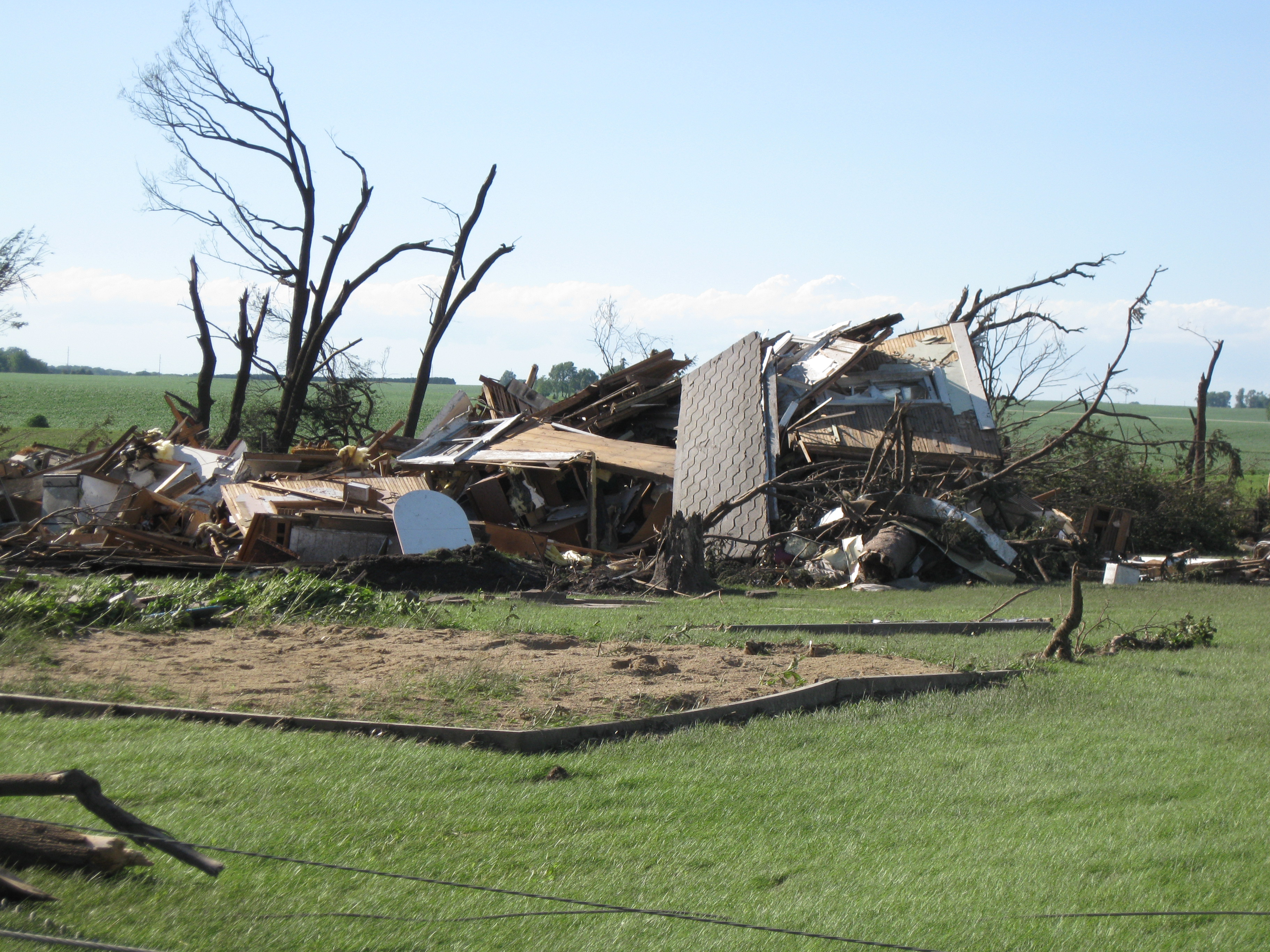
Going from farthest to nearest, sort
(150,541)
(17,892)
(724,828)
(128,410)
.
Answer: (128,410), (150,541), (724,828), (17,892)

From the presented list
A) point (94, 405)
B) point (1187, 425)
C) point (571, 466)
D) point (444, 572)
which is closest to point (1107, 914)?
point (444, 572)

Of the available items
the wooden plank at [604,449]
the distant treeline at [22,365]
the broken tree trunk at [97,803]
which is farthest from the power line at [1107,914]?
the distant treeline at [22,365]

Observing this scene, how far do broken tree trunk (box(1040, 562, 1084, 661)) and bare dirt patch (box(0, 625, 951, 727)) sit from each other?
109cm

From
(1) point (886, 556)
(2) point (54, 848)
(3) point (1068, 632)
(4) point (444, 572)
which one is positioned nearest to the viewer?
(2) point (54, 848)

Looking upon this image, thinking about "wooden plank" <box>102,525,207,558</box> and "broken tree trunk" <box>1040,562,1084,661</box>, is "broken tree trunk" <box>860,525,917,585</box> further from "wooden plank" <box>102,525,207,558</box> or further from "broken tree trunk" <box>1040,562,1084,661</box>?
"wooden plank" <box>102,525,207,558</box>

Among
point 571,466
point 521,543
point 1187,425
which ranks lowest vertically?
point 521,543

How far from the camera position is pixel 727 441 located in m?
17.7

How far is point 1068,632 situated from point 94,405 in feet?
256

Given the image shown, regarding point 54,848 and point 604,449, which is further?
point 604,449

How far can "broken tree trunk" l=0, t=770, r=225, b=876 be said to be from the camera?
3086 millimetres

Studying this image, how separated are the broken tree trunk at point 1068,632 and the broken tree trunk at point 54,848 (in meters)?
6.52

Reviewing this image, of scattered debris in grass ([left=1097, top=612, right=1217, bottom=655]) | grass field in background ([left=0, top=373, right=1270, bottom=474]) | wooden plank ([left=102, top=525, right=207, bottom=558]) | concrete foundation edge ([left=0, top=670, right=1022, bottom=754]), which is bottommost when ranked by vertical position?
wooden plank ([left=102, top=525, right=207, bottom=558])

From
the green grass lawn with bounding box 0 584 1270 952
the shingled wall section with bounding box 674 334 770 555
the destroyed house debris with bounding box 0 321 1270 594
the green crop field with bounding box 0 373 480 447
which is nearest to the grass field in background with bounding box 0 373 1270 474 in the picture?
the green crop field with bounding box 0 373 480 447

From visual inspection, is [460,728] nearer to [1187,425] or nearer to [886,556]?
[886,556]
